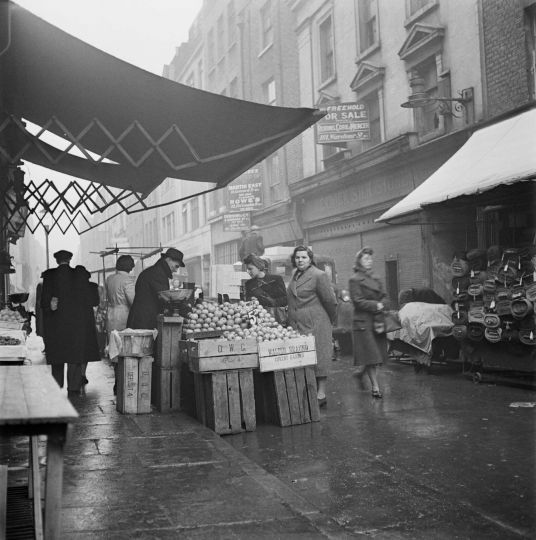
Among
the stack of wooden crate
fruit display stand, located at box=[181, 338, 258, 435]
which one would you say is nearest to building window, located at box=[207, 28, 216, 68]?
the stack of wooden crate

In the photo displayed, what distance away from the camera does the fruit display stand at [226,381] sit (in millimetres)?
7129

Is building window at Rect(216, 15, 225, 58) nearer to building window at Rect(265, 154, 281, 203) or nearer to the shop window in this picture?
building window at Rect(265, 154, 281, 203)

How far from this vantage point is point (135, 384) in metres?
7.87

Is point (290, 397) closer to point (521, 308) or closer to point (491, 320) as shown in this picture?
point (521, 308)

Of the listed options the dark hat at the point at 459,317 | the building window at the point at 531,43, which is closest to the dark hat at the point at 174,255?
the dark hat at the point at 459,317

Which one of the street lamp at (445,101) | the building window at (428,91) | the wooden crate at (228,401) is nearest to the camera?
the wooden crate at (228,401)

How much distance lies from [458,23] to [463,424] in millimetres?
10408

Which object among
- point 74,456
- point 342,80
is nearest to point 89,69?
point 74,456

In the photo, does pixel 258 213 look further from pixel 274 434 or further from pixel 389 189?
pixel 274 434

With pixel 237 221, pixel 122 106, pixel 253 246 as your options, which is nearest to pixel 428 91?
pixel 253 246

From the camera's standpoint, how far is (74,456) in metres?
5.82

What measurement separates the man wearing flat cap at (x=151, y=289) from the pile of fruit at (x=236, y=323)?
4.09 feet

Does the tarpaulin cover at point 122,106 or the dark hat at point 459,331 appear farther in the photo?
the dark hat at point 459,331

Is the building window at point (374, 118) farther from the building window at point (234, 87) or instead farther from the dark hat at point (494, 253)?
the building window at point (234, 87)
